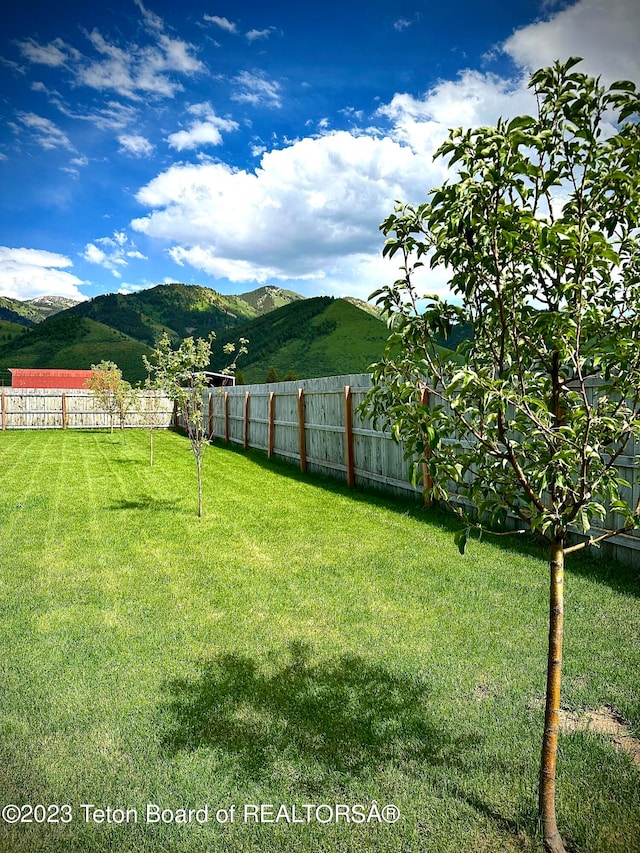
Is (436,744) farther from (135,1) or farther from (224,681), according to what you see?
(135,1)

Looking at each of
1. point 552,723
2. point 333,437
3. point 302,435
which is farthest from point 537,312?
point 302,435

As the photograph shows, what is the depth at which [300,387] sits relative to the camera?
12328 millimetres

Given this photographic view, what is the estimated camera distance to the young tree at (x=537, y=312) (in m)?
1.84

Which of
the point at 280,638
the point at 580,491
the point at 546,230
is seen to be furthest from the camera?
the point at 280,638

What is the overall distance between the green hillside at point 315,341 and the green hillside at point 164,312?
1062 inches

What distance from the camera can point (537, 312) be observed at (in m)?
2.22

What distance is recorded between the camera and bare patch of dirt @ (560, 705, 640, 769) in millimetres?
2711

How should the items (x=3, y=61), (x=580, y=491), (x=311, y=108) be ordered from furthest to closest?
1. (x=3, y=61)
2. (x=311, y=108)
3. (x=580, y=491)

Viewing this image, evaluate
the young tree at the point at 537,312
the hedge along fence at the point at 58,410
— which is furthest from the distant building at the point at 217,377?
the young tree at the point at 537,312

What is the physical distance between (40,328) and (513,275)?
11483 cm

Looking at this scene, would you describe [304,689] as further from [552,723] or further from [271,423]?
[271,423]

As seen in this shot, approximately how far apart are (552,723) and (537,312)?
1.89 m

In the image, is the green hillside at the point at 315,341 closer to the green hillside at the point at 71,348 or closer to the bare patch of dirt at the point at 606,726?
the green hillside at the point at 71,348

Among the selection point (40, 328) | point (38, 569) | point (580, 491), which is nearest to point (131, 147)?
point (38, 569)
